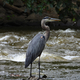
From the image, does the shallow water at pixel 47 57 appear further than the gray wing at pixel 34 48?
Yes

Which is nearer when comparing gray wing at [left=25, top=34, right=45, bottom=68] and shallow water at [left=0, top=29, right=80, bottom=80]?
gray wing at [left=25, top=34, right=45, bottom=68]

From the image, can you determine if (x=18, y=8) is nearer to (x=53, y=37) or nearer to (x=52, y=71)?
(x=53, y=37)

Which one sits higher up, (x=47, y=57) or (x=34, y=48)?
(x=34, y=48)

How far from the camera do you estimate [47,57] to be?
19.1ft

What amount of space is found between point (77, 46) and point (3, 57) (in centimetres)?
271

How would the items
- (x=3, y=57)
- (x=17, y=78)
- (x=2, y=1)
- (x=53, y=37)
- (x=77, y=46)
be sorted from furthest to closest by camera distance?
1. (x=2, y=1)
2. (x=53, y=37)
3. (x=77, y=46)
4. (x=3, y=57)
5. (x=17, y=78)

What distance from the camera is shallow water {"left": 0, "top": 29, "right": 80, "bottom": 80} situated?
4258mm

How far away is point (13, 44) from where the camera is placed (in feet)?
24.8

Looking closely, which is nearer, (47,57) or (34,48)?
(34,48)

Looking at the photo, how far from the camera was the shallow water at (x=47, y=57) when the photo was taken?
4.26m

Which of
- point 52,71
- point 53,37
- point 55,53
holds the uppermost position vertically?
point 52,71

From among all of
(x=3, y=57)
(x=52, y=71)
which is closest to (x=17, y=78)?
(x=52, y=71)

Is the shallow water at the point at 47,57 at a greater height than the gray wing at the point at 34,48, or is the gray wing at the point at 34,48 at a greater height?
the gray wing at the point at 34,48

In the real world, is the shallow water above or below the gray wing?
below
